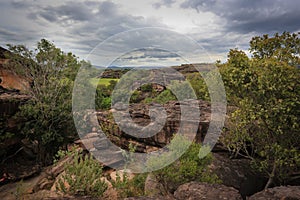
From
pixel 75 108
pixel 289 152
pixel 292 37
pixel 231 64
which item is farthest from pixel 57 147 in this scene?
pixel 292 37

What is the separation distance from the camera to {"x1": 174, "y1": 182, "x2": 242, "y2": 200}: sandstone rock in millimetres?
6965

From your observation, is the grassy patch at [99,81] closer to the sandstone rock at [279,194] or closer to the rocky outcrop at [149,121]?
the rocky outcrop at [149,121]

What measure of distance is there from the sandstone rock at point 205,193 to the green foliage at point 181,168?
1899 mm

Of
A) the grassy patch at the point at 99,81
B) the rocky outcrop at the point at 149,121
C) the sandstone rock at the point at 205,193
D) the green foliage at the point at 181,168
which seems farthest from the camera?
the grassy patch at the point at 99,81

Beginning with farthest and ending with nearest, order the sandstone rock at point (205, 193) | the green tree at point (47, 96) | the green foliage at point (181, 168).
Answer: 1. the green tree at point (47, 96)
2. the green foliage at point (181, 168)
3. the sandstone rock at point (205, 193)

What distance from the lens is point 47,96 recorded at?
1941 cm

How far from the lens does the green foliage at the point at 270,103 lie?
10383 mm

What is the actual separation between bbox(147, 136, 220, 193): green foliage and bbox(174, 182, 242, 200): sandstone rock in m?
1.90

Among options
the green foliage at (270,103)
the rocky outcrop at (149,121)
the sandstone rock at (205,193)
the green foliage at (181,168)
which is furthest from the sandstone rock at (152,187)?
the green foliage at (270,103)

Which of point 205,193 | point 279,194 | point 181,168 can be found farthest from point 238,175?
point 205,193

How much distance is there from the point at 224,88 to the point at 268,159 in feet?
13.8

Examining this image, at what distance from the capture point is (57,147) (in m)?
20.8

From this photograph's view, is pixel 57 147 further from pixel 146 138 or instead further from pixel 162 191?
pixel 162 191

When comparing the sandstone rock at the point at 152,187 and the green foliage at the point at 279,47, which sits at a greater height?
the green foliage at the point at 279,47
